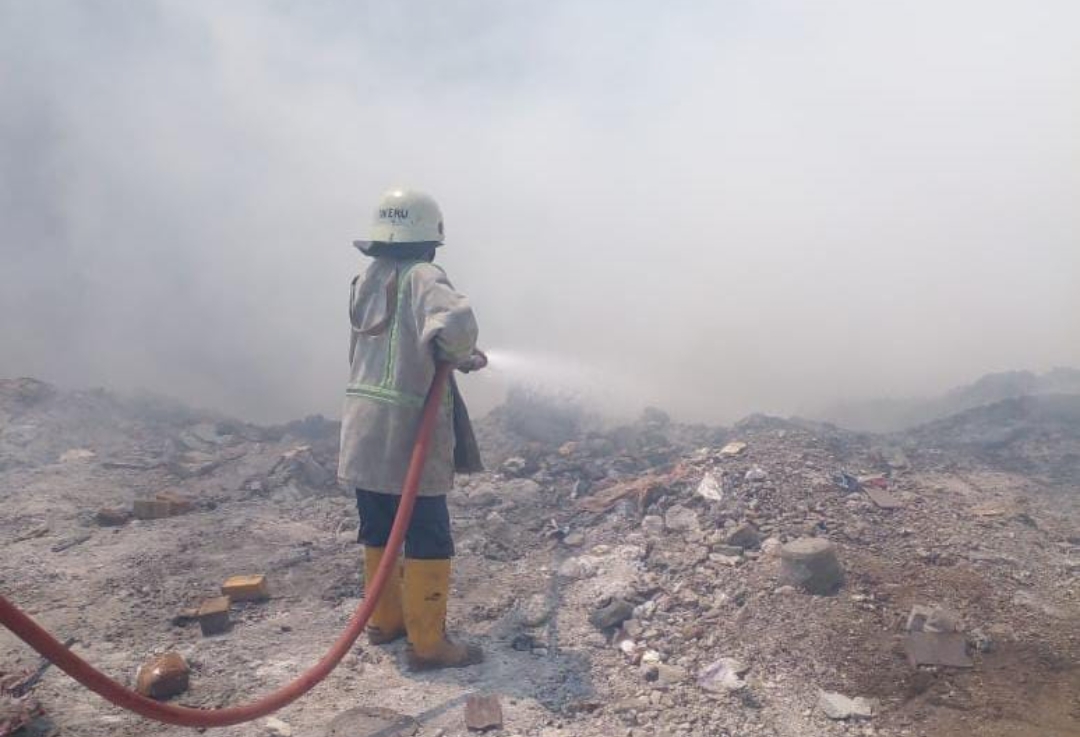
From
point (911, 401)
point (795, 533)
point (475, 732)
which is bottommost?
point (475, 732)

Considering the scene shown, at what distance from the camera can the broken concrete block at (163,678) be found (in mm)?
2877

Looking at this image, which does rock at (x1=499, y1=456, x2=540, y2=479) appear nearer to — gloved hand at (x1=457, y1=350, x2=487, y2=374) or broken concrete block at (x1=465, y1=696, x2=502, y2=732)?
gloved hand at (x1=457, y1=350, x2=487, y2=374)

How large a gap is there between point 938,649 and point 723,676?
2.85ft

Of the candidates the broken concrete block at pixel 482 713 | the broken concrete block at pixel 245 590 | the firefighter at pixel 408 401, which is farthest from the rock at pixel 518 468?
the broken concrete block at pixel 482 713

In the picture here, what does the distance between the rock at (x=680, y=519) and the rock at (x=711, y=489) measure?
0.15 m

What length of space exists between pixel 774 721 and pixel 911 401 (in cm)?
797

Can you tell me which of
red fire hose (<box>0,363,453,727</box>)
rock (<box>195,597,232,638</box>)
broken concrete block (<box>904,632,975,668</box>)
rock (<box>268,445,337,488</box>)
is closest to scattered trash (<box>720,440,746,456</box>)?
broken concrete block (<box>904,632,975,668</box>)

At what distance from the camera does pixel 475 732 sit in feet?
8.97

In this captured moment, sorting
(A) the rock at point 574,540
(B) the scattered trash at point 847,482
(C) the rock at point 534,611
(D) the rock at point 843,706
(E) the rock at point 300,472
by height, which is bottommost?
(D) the rock at point 843,706

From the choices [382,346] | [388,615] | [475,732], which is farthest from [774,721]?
[382,346]

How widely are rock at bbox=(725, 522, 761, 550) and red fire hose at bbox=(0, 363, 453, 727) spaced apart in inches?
70.5

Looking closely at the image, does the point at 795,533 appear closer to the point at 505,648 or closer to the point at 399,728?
the point at 505,648

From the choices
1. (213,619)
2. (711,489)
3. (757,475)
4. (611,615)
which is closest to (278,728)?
(213,619)

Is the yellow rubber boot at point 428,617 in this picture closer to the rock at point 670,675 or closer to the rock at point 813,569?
the rock at point 670,675
